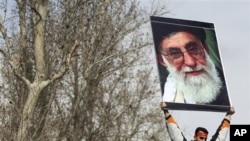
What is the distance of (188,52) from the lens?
19.7 ft

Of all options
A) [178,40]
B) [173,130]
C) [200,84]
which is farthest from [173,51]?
[173,130]

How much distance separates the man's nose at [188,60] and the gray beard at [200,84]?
0.05 metres

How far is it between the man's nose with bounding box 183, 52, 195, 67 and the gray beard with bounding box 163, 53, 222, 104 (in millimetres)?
50

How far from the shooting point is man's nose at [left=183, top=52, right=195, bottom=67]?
5.92 metres

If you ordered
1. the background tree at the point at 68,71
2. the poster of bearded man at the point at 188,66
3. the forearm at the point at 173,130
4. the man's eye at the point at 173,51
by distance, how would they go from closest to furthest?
the forearm at the point at 173,130
the poster of bearded man at the point at 188,66
the man's eye at the point at 173,51
the background tree at the point at 68,71

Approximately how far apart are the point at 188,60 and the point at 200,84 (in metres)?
0.26

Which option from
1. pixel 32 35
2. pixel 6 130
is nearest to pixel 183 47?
pixel 6 130

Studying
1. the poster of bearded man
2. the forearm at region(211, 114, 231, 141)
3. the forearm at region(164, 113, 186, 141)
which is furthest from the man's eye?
the forearm at region(211, 114, 231, 141)

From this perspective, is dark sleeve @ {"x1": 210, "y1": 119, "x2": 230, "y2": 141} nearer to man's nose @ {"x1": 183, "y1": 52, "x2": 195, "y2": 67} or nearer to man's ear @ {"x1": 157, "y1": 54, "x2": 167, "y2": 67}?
man's nose @ {"x1": 183, "y1": 52, "x2": 195, "y2": 67}

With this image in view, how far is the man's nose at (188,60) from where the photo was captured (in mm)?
5922

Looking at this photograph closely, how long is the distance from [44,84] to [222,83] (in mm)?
5418

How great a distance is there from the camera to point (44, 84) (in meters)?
10.8

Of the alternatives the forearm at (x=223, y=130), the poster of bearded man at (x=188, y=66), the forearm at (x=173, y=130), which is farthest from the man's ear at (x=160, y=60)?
the forearm at (x=223, y=130)

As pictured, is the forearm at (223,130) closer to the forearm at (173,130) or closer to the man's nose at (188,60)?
the forearm at (173,130)
